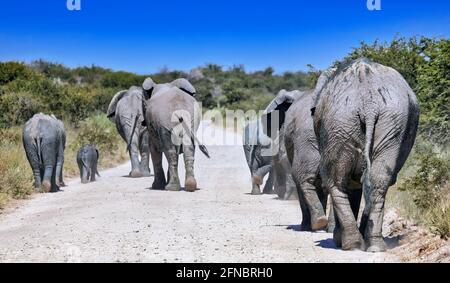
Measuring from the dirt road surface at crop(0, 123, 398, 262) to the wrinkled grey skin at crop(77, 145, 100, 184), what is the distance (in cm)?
176

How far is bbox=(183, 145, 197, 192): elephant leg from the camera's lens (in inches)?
625

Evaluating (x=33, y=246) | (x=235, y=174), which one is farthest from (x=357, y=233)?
(x=235, y=174)

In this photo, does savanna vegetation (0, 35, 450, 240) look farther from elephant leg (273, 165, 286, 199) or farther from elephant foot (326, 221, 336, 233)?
elephant leg (273, 165, 286, 199)

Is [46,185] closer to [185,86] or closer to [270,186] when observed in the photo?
[185,86]

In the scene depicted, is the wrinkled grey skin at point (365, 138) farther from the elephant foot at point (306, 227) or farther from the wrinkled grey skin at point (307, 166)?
the elephant foot at point (306, 227)

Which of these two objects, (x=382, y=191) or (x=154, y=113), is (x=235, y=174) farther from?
(x=382, y=191)

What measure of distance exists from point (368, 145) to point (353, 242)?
1.09 metres

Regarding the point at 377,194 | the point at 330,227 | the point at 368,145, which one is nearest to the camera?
the point at 368,145

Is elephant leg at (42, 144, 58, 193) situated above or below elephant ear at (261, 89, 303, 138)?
below

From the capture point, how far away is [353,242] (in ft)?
26.8

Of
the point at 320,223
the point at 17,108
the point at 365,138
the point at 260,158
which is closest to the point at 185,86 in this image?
the point at 260,158

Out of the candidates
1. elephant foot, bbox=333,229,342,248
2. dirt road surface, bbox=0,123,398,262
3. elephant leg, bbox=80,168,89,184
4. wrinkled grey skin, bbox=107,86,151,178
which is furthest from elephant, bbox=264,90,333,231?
wrinkled grey skin, bbox=107,86,151,178

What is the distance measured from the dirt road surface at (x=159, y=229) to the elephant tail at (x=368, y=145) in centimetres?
76

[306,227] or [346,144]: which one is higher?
[346,144]
